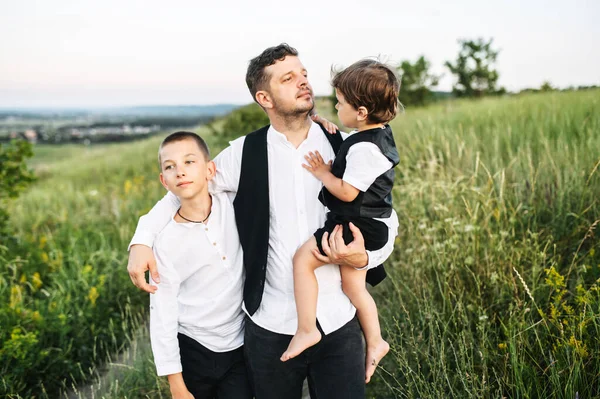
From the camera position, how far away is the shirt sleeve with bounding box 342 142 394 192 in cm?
226

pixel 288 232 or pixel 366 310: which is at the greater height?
pixel 288 232

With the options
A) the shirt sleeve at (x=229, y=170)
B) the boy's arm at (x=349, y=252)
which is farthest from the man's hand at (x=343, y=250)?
the shirt sleeve at (x=229, y=170)

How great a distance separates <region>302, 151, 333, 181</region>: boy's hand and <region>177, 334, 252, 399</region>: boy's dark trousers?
1.01 meters

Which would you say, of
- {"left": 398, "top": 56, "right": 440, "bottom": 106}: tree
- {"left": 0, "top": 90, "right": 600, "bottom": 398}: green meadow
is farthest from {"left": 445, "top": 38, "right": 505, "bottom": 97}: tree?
{"left": 0, "top": 90, "right": 600, "bottom": 398}: green meadow

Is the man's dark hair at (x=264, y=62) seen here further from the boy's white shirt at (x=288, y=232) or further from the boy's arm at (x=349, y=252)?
the boy's arm at (x=349, y=252)

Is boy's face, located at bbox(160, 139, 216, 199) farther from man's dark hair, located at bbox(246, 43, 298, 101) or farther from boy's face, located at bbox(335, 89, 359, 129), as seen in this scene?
boy's face, located at bbox(335, 89, 359, 129)

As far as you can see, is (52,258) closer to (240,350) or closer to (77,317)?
(77,317)

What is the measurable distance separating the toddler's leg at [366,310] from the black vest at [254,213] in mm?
421

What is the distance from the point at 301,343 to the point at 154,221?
3.11ft

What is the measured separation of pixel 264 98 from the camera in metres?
2.52

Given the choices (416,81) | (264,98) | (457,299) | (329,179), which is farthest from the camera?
(416,81)

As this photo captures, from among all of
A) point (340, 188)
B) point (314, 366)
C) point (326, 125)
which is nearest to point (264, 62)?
point (326, 125)

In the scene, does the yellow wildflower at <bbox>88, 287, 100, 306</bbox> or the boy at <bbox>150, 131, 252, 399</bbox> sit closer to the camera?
the boy at <bbox>150, 131, 252, 399</bbox>

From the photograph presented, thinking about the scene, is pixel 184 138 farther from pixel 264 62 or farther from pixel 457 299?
pixel 457 299
